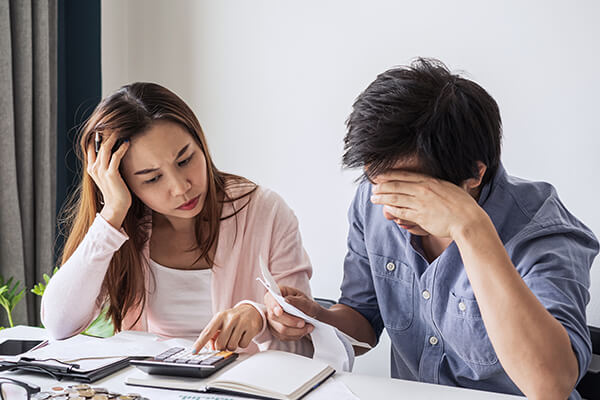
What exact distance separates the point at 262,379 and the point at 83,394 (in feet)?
0.89

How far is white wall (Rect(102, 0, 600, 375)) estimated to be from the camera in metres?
1.69

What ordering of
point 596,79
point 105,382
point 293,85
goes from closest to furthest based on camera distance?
point 105,382 < point 596,79 < point 293,85

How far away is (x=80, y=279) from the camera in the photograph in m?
1.30

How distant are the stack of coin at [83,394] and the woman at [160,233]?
34 centimetres

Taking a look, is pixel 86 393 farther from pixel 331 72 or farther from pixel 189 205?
pixel 331 72

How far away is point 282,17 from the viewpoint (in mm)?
2289

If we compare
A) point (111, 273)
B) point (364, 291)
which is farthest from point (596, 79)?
point (111, 273)

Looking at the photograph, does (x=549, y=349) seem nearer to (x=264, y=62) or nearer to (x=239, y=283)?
(x=239, y=283)

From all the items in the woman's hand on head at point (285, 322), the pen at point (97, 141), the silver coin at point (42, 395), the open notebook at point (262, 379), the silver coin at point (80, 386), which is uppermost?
the pen at point (97, 141)

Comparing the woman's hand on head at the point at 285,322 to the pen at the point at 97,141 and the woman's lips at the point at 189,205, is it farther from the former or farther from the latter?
the pen at the point at 97,141

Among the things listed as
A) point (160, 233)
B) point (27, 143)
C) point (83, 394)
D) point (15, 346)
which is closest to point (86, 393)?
point (83, 394)

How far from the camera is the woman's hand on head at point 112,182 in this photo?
4.26 ft

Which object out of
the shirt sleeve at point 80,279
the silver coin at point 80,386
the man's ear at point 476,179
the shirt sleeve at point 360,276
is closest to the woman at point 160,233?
the shirt sleeve at point 80,279

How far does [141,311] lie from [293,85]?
3.83ft
